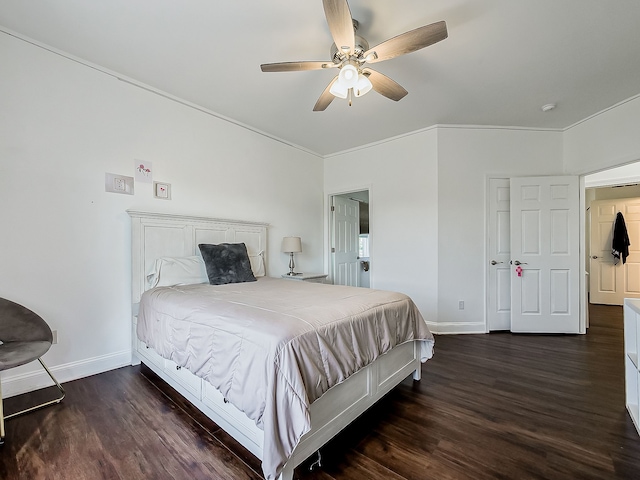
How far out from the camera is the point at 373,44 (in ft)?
7.38

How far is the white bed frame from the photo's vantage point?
1.48 metres

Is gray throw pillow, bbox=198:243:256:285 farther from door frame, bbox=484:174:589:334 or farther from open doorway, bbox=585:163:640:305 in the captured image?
open doorway, bbox=585:163:640:305

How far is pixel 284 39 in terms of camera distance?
2.18 meters

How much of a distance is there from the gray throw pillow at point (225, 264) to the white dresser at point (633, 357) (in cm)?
299

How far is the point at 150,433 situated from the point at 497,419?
2170mm

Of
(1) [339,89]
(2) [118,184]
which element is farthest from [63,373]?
(1) [339,89]

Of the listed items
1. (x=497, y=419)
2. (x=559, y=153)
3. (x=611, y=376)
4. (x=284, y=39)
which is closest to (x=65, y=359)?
(x=284, y=39)

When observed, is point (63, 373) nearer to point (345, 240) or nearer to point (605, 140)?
point (345, 240)

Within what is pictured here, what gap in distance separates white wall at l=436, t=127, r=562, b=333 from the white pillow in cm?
291

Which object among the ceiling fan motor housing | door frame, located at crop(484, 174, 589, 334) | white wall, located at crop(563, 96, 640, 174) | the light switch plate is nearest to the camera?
the ceiling fan motor housing

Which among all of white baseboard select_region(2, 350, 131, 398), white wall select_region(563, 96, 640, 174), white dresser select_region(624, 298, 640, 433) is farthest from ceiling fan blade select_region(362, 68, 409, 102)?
white baseboard select_region(2, 350, 131, 398)

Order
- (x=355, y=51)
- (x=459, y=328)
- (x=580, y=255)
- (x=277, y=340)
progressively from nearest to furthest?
(x=277, y=340) < (x=355, y=51) < (x=580, y=255) < (x=459, y=328)

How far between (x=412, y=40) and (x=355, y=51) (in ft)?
1.31

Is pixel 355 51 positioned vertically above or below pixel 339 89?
above
